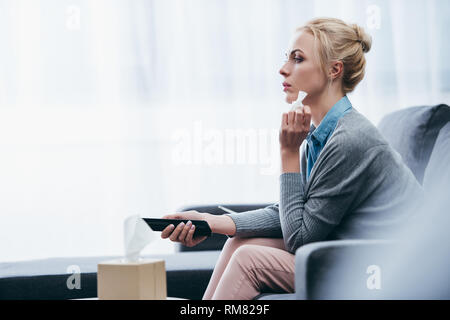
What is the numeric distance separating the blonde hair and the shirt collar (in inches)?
3.3

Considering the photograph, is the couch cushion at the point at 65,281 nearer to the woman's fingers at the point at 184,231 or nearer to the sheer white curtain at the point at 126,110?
the woman's fingers at the point at 184,231

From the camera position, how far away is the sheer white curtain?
106 inches

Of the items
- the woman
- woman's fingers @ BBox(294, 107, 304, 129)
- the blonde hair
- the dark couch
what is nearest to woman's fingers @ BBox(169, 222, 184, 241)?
the woman

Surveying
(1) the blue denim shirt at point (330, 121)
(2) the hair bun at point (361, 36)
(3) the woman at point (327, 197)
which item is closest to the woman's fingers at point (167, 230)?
(3) the woman at point (327, 197)

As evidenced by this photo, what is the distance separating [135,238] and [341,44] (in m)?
0.72

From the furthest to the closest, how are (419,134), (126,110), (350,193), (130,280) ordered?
(126,110)
(419,134)
(350,193)
(130,280)

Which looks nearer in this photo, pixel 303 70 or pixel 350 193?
pixel 350 193

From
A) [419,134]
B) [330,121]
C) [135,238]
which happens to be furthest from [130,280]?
[419,134]

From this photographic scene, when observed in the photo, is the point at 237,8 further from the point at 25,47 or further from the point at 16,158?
the point at 16,158

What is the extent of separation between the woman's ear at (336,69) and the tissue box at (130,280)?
2.16 ft

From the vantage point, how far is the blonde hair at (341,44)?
1.36 metres

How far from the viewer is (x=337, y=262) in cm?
106

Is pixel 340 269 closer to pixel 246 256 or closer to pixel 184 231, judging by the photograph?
pixel 246 256

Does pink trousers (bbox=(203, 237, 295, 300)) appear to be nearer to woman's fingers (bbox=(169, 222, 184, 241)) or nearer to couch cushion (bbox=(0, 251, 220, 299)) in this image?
woman's fingers (bbox=(169, 222, 184, 241))
